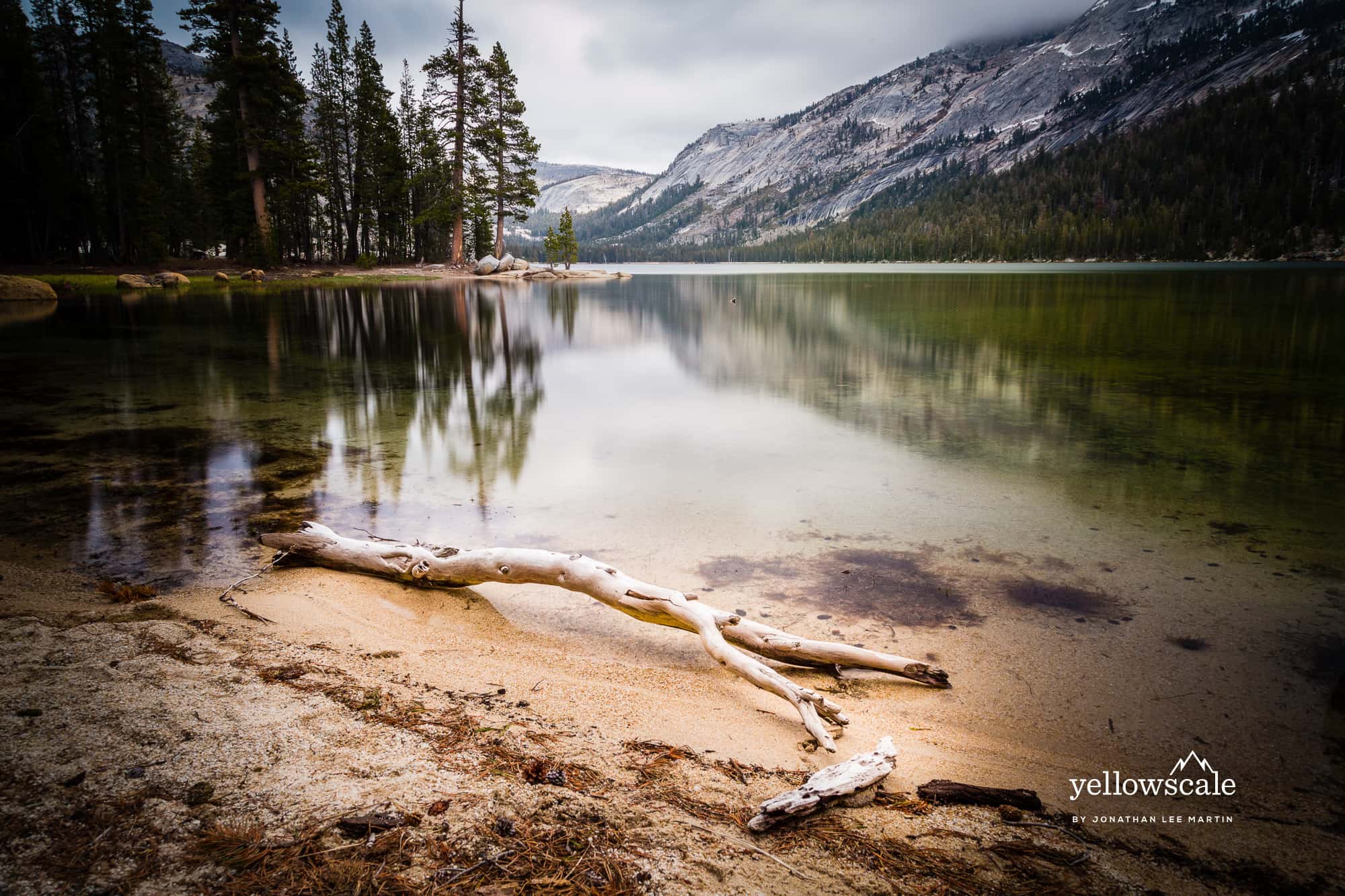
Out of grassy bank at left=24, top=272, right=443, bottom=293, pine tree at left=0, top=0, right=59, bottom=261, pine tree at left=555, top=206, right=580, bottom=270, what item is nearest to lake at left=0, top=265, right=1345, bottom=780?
grassy bank at left=24, top=272, right=443, bottom=293

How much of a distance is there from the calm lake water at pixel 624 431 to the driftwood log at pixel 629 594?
2.74 feet

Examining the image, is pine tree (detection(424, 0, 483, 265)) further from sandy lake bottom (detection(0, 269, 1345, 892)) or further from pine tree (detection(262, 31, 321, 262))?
sandy lake bottom (detection(0, 269, 1345, 892))

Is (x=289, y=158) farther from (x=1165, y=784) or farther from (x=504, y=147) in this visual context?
(x=1165, y=784)

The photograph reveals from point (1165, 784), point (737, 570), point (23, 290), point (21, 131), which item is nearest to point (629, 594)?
point (737, 570)

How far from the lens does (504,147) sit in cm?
5622

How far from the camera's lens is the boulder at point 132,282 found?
39.6 m

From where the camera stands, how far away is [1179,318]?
28.2 meters

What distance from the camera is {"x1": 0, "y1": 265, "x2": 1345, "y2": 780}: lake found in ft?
15.3

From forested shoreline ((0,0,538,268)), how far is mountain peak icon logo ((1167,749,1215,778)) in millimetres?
51224

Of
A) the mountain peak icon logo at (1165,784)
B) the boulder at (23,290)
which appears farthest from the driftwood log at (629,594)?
the boulder at (23,290)

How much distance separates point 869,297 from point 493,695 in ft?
139

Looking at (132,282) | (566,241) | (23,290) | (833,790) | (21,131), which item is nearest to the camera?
(833,790)

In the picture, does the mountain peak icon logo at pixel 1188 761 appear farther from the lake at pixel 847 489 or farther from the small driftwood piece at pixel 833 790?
the small driftwood piece at pixel 833 790

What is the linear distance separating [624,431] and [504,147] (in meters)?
52.6
